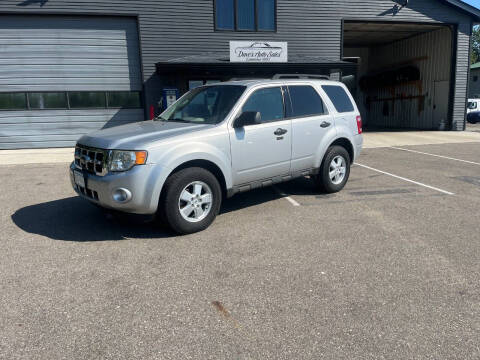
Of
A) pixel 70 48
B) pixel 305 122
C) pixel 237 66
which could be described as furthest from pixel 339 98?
pixel 70 48

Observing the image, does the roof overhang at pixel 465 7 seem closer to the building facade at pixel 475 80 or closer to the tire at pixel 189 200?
the tire at pixel 189 200

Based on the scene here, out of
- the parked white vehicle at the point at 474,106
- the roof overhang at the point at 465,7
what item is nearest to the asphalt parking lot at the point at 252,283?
the roof overhang at the point at 465,7

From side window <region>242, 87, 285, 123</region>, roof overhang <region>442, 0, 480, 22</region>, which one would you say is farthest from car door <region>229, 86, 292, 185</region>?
roof overhang <region>442, 0, 480, 22</region>

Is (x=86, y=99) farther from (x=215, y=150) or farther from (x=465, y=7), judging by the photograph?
(x=465, y=7)

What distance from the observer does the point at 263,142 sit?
5.08m

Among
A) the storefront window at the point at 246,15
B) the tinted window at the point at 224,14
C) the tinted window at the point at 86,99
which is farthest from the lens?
the storefront window at the point at 246,15

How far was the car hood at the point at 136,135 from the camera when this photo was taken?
4098 mm

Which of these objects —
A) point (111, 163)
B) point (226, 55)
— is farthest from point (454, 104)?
point (111, 163)

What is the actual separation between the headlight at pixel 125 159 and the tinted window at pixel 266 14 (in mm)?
12903

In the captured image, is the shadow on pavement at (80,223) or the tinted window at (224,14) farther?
the tinted window at (224,14)

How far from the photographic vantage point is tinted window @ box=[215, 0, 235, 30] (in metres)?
14.8

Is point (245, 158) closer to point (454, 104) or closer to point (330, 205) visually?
point (330, 205)

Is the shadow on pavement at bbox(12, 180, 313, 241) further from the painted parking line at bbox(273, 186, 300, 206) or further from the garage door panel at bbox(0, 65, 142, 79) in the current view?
the garage door panel at bbox(0, 65, 142, 79)

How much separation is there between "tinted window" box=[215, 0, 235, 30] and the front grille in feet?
39.3
